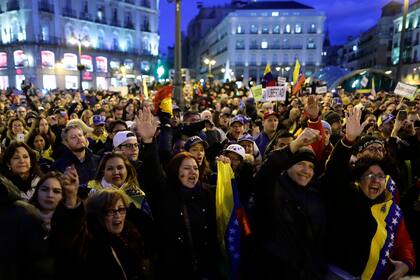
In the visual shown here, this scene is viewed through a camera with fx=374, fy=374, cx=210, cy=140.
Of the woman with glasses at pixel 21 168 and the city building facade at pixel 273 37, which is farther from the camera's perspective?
the city building facade at pixel 273 37

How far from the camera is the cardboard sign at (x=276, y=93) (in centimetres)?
974

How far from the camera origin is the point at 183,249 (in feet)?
10.2

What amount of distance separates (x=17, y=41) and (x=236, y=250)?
49402mm

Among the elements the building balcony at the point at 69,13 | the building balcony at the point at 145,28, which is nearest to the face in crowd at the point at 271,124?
the building balcony at the point at 69,13

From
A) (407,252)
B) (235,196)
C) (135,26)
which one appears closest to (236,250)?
(235,196)

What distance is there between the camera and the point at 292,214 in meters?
2.86

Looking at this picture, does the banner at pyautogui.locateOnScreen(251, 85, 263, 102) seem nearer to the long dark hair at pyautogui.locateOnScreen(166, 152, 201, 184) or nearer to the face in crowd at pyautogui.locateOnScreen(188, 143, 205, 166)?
the face in crowd at pyautogui.locateOnScreen(188, 143, 205, 166)

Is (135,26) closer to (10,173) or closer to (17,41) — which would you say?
(17,41)

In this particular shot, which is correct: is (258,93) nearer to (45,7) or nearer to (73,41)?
(73,41)

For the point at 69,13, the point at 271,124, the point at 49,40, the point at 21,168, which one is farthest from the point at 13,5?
the point at 21,168

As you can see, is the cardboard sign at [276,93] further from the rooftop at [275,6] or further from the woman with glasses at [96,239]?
the rooftop at [275,6]

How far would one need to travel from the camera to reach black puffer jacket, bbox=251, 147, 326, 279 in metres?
2.86

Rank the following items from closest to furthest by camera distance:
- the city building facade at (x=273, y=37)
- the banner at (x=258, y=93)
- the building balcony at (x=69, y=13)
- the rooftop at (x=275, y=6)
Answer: the banner at (x=258, y=93)
the building balcony at (x=69, y=13)
the city building facade at (x=273, y=37)
the rooftop at (x=275, y=6)

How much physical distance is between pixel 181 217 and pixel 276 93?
7.25 metres
